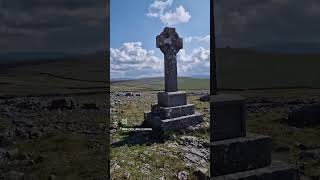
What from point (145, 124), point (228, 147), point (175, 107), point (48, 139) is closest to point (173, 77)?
point (175, 107)

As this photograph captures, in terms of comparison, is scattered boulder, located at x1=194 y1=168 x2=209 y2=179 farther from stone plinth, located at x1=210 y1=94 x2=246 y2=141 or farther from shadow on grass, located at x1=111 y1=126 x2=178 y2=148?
shadow on grass, located at x1=111 y1=126 x2=178 y2=148

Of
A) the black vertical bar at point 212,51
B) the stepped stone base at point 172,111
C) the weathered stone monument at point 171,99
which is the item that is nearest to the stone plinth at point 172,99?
the weathered stone monument at point 171,99

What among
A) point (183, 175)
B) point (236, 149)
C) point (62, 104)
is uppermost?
point (62, 104)

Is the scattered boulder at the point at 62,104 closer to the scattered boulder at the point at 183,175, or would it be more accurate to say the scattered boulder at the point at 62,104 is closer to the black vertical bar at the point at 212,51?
the scattered boulder at the point at 183,175

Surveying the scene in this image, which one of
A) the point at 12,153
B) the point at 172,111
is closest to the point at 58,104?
the point at 172,111

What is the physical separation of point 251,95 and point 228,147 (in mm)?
8603

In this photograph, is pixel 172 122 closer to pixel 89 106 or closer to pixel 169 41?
pixel 169 41

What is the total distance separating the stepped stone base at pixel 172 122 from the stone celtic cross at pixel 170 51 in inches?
38.2

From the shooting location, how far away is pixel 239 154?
476cm

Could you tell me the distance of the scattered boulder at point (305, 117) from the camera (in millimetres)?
9328

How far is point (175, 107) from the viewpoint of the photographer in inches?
363

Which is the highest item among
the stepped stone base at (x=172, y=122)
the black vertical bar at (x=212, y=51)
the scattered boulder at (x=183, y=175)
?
the black vertical bar at (x=212, y=51)

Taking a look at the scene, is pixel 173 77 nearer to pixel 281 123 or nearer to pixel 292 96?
pixel 281 123

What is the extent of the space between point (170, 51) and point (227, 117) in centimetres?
495
